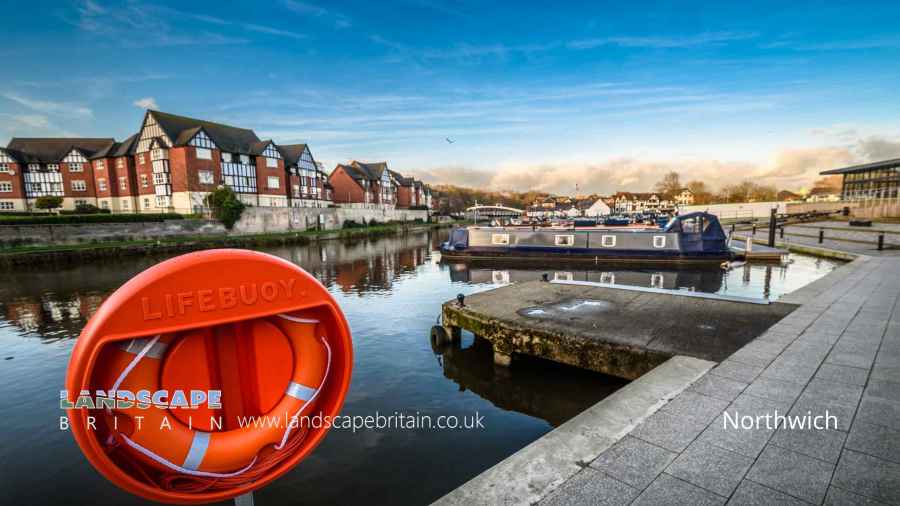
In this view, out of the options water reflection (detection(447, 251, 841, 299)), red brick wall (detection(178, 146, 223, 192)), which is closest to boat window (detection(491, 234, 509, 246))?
water reflection (detection(447, 251, 841, 299))

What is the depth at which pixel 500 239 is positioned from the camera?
80.8ft

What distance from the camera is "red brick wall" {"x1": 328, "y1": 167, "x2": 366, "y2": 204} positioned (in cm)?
6569

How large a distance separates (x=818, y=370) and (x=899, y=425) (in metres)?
1.14

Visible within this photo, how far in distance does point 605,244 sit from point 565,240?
2.19 m

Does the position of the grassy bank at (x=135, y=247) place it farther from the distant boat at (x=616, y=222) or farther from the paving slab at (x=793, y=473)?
the paving slab at (x=793, y=473)

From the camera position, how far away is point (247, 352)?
1.89 m

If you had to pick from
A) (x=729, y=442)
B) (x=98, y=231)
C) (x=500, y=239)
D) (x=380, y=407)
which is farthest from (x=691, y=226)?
(x=98, y=231)

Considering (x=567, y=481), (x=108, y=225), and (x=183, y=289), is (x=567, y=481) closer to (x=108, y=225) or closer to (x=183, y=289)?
(x=183, y=289)

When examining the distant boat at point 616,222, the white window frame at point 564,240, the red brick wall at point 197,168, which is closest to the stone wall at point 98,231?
the red brick wall at point 197,168

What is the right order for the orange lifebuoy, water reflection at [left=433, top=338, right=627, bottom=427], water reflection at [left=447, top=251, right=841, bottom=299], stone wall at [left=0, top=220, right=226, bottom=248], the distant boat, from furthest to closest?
the distant boat
stone wall at [left=0, top=220, right=226, bottom=248]
water reflection at [left=447, top=251, right=841, bottom=299]
water reflection at [left=433, top=338, right=627, bottom=427]
the orange lifebuoy

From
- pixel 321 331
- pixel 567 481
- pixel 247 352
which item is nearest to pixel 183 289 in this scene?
pixel 247 352

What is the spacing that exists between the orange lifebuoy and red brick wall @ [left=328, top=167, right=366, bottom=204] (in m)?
66.1

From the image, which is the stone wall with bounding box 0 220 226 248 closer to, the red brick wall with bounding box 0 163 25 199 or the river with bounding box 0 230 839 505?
the river with bounding box 0 230 839 505

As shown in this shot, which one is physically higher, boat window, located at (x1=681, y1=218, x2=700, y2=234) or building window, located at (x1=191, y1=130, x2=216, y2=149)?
building window, located at (x1=191, y1=130, x2=216, y2=149)
